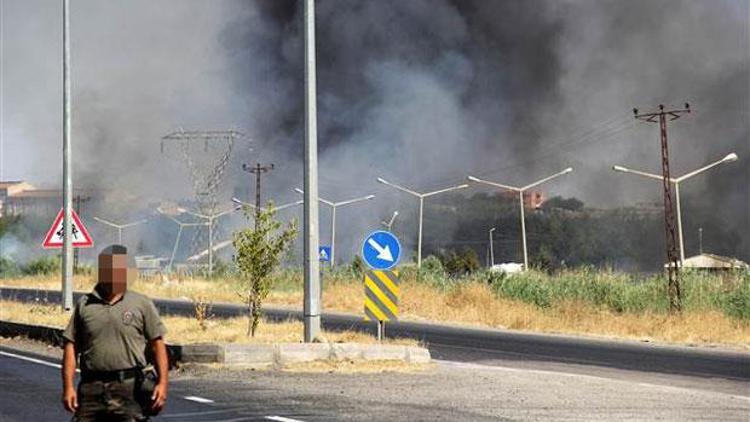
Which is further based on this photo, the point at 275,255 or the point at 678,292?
the point at 678,292

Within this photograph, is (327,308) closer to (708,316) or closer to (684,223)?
(708,316)

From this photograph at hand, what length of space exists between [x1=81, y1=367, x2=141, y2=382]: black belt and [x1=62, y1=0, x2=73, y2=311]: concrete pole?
20.5 metres

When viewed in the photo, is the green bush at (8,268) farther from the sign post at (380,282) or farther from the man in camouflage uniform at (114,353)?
the man in camouflage uniform at (114,353)

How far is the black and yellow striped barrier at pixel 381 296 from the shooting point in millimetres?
18797

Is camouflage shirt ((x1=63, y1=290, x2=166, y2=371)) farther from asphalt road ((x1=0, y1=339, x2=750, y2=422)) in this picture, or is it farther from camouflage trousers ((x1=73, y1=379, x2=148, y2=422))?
asphalt road ((x1=0, y1=339, x2=750, y2=422))

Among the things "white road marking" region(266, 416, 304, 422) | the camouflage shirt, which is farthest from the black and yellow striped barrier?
the camouflage shirt

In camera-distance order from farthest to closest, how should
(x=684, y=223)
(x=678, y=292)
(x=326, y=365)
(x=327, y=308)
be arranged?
(x=684, y=223) < (x=327, y=308) < (x=678, y=292) < (x=326, y=365)

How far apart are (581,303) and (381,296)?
16840mm

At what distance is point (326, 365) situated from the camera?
16469mm

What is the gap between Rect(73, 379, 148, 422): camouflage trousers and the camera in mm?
6402

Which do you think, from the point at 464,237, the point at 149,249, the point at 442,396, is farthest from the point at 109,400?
the point at 464,237

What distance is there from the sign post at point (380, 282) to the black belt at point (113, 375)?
40.3ft

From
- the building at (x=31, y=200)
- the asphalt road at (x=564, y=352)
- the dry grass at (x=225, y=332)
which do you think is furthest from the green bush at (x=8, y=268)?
the asphalt road at (x=564, y=352)

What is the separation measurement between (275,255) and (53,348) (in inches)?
182
